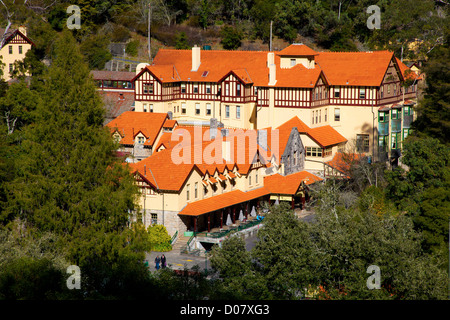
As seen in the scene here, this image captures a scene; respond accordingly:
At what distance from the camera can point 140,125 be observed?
70.8 metres

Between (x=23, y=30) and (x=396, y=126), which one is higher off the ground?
(x=23, y=30)

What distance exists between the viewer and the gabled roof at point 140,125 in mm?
69125

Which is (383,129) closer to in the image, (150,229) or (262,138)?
(262,138)

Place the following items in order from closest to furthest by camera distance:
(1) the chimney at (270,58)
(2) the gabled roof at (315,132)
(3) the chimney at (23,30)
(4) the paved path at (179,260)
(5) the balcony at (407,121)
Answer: (4) the paved path at (179,260)
(2) the gabled roof at (315,132)
(1) the chimney at (270,58)
(5) the balcony at (407,121)
(3) the chimney at (23,30)

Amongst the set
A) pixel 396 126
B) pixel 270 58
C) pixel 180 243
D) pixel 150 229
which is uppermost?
pixel 270 58

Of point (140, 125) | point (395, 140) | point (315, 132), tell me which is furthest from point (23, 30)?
point (395, 140)

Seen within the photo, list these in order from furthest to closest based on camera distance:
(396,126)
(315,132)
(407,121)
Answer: (407,121), (396,126), (315,132)

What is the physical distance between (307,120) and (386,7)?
34.7m

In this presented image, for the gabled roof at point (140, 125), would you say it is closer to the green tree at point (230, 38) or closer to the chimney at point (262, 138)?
the chimney at point (262, 138)

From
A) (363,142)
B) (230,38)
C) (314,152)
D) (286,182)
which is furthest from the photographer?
(230,38)

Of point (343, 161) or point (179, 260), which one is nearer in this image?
point (179, 260)

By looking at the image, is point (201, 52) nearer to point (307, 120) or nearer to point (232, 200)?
point (307, 120)

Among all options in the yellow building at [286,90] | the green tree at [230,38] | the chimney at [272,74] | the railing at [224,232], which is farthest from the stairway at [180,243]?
the green tree at [230,38]

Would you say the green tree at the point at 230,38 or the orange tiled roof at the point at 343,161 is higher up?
the green tree at the point at 230,38
